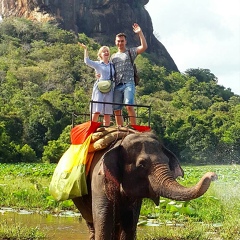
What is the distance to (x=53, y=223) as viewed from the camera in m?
11.6

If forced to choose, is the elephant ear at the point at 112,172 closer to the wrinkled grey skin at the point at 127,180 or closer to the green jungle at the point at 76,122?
the wrinkled grey skin at the point at 127,180

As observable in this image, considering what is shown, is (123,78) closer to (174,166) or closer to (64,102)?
(174,166)

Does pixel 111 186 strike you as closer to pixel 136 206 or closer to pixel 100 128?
pixel 136 206

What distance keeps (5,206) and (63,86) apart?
5025cm

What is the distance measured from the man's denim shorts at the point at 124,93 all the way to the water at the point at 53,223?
323 cm

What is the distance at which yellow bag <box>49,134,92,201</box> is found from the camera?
6379mm

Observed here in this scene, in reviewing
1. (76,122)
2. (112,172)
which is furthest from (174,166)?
(76,122)

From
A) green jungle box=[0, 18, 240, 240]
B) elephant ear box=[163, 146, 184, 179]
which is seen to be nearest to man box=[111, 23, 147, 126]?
green jungle box=[0, 18, 240, 240]

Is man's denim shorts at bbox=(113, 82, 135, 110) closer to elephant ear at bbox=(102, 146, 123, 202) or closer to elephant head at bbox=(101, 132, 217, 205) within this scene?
elephant head at bbox=(101, 132, 217, 205)

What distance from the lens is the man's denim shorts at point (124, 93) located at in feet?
24.2

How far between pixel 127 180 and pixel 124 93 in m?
1.98

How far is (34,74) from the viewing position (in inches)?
2596

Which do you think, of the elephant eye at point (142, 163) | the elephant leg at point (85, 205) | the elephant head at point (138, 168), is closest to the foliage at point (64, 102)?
the elephant leg at point (85, 205)

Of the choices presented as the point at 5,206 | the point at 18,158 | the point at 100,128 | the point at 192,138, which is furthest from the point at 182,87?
the point at 100,128
